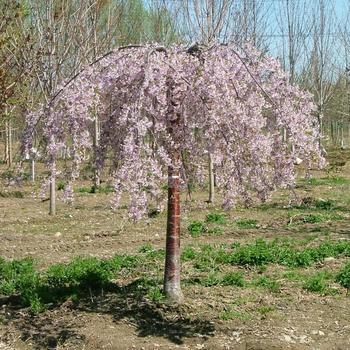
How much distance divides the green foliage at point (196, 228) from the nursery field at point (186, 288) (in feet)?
0.07

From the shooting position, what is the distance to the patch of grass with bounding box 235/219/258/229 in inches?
402

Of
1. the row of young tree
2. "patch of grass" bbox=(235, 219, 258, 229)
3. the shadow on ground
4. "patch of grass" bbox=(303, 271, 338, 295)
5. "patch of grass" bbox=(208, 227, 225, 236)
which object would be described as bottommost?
the shadow on ground

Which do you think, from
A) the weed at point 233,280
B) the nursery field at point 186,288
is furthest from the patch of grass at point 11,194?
the weed at point 233,280

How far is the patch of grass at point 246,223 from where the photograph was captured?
10.2 metres

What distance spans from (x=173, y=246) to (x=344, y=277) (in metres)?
2.12

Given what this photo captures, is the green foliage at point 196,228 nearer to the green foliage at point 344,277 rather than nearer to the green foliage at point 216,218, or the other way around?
the green foliage at point 216,218

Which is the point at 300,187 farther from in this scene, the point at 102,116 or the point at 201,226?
the point at 102,116

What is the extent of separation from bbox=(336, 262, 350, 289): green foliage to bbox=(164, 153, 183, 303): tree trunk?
73.3 inches

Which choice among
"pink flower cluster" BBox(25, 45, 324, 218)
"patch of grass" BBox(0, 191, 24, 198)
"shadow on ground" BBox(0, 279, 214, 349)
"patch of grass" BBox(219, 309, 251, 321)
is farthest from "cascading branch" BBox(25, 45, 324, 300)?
"patch of grass" BBox(0, 191, 24, 198)

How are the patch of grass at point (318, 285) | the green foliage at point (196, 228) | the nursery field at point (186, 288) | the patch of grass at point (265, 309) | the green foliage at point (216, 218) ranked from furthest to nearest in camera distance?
the green foliage at point (216, 218)
the green foliage at point (196, 228)
the patch of grass at point (318, 285)
the patch of grass at point (265, 309)
the nursery field at point (186, 288)

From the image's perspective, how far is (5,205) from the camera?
13.8 meters

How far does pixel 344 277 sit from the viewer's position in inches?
251

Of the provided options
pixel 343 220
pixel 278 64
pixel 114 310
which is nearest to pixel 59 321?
pixel 114 310

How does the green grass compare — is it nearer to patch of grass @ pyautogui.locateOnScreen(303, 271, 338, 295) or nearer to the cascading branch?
patch of grass @ pyautogui.locateOnScreen(303, 271, 338, 295)
